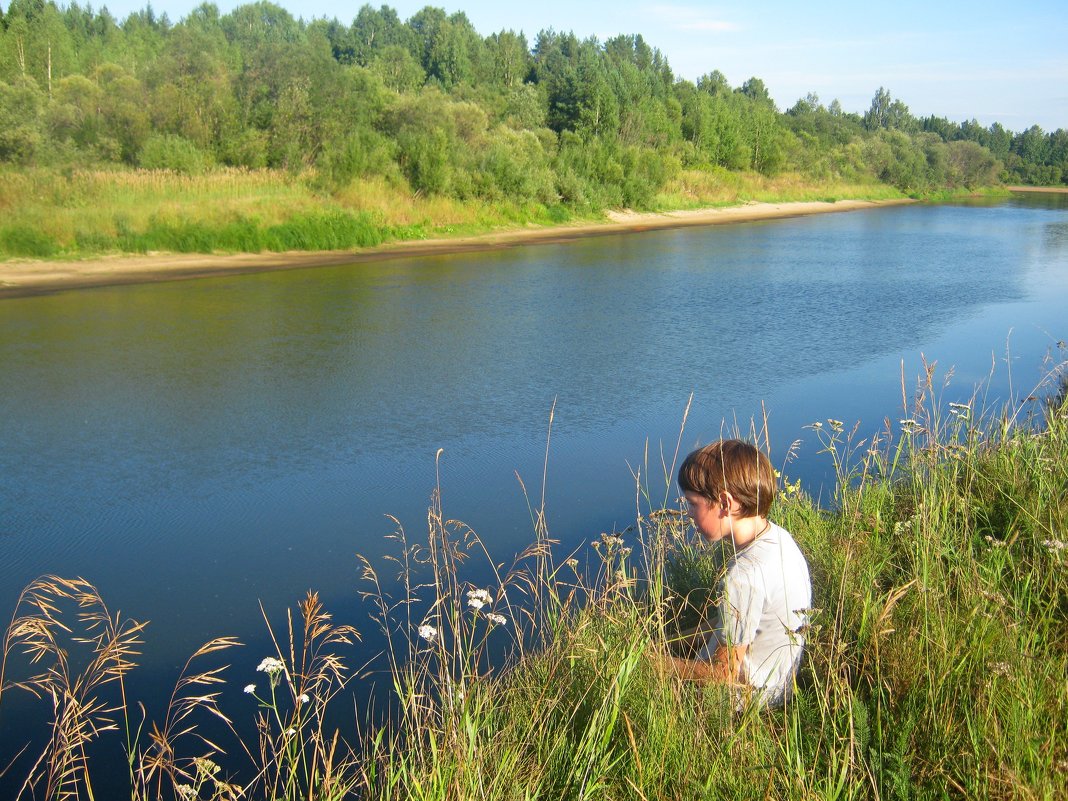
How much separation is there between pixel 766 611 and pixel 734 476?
417 mm

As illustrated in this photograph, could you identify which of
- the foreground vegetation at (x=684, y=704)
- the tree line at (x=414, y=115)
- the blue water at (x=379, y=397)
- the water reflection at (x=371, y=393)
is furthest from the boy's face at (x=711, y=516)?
the tree line at (x=414, y=115)

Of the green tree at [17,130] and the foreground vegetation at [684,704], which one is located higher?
the green tree at [17,130]

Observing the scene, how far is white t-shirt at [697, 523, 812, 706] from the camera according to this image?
9.11ft

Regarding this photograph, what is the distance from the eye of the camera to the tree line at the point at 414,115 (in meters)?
24.8

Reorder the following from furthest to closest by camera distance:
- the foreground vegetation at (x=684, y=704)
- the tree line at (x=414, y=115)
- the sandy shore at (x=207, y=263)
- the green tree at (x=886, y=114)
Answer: the green tree at (x=886, y=114) < the tree line at (x=414, y=115) < the sandy shore at (x=207, y=263) < the foreground vegetation at (x=684, y=704)

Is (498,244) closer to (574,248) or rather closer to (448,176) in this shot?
(574,248)

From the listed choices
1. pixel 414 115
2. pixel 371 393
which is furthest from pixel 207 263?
pixel 414 115

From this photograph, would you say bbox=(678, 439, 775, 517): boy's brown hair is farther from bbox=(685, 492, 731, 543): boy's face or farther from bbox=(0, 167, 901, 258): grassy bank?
bbox=(0, 167, 901, 258): grassy bank

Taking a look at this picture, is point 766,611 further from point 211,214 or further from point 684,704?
point 211,214

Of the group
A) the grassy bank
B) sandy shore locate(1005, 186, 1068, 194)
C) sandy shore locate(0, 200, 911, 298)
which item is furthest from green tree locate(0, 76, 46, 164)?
sandy shore locate(1005, 186, 1068, 194)

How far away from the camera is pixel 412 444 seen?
7332 mm

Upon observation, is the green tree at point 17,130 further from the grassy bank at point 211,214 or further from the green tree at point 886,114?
the green tree at point 886,114

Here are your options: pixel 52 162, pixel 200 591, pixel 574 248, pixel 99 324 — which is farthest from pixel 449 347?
pixel 52 162

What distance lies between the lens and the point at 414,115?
2989 centimetres
